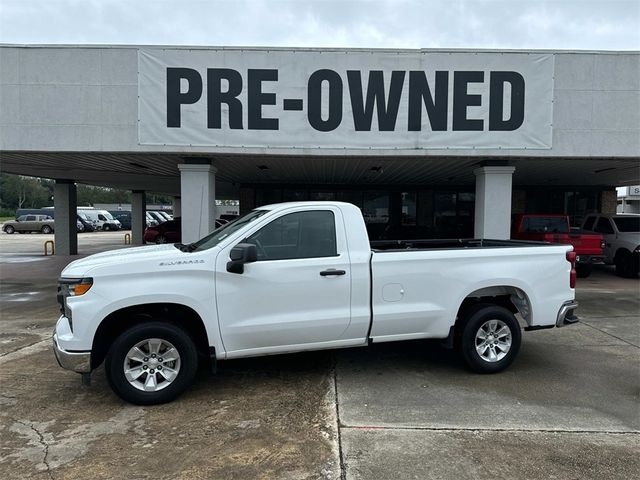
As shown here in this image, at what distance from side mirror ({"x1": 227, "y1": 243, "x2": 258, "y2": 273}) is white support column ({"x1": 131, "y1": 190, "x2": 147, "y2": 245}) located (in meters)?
23.9

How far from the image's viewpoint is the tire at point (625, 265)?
13547 millimetres

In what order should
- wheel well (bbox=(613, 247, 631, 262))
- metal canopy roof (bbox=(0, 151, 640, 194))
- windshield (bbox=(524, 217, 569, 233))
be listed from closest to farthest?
metal canopy roof (bbox=(0, 151, 640, 194)) → windshield (bbox=(524, 217, 569, 233)) → wheel well (bbox=(613, 247, 631, 262))

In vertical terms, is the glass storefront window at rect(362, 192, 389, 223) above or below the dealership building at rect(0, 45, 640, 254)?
below

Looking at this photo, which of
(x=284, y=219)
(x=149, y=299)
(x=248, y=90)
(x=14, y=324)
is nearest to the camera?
(x=149, y=299)

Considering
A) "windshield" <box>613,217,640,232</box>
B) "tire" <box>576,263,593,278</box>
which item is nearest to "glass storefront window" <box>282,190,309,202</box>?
"tire" <box>576,263,593,278</box>

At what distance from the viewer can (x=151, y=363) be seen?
443 centimetres

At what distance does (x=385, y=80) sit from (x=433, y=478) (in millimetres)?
7805

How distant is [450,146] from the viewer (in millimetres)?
9570

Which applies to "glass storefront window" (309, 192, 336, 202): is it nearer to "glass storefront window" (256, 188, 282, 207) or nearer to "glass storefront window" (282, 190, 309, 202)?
"glass storefront window" (282, 190, 309, 202)

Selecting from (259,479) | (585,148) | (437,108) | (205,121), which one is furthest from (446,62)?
(259,479)

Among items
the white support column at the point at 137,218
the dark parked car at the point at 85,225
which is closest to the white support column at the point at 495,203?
the white support column at the point at 137,218

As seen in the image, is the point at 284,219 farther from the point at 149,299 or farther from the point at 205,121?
the point at 205,121

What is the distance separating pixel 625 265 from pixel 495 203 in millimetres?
6411

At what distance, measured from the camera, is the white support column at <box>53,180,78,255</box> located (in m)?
19.8
